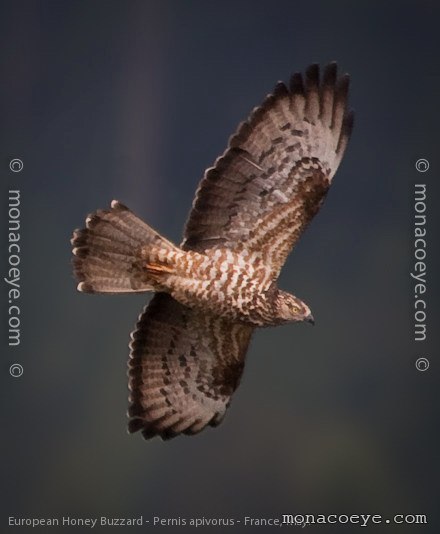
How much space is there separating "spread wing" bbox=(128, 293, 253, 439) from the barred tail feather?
0.92ft

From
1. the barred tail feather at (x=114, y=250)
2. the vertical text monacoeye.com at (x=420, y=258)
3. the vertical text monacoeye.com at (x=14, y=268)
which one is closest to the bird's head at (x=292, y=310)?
the barred tail feather at (x=114, y=250)

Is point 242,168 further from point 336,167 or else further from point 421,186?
point 421,186

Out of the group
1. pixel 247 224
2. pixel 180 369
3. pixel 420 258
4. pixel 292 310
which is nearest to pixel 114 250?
pixel 247 224

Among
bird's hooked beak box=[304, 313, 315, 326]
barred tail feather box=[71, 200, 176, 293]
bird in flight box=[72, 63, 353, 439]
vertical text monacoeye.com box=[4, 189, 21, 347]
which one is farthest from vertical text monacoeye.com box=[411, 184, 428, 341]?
vertical text monacoeye.com box=[4, 189, 21, 347]

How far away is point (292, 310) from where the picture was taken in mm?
5312

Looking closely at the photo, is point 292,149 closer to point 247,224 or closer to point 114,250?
point 247,224

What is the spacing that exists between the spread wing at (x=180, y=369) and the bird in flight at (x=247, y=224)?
0.62 feet

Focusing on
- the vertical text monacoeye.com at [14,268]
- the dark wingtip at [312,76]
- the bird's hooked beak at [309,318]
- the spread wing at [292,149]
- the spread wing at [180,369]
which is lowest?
the spread wing at [180,369]

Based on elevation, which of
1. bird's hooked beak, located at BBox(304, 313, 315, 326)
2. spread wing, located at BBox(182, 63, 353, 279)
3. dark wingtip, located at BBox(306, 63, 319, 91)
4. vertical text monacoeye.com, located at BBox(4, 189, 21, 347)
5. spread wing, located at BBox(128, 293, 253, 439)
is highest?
dark wingtip, located at BBox(306, 63, 319, 91)

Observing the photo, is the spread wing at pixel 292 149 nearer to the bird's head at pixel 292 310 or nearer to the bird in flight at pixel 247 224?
the bird in flight at pixel 247 224

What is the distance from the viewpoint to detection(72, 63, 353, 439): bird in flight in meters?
5.36

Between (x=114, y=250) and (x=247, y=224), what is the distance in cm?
64

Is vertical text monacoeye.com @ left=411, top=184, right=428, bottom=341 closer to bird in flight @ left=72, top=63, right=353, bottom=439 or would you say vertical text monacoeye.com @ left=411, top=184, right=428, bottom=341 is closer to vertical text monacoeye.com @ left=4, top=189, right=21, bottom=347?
bird in flight @ left=72, top=63, right=353, bottom=439

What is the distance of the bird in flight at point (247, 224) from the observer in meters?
5.36
